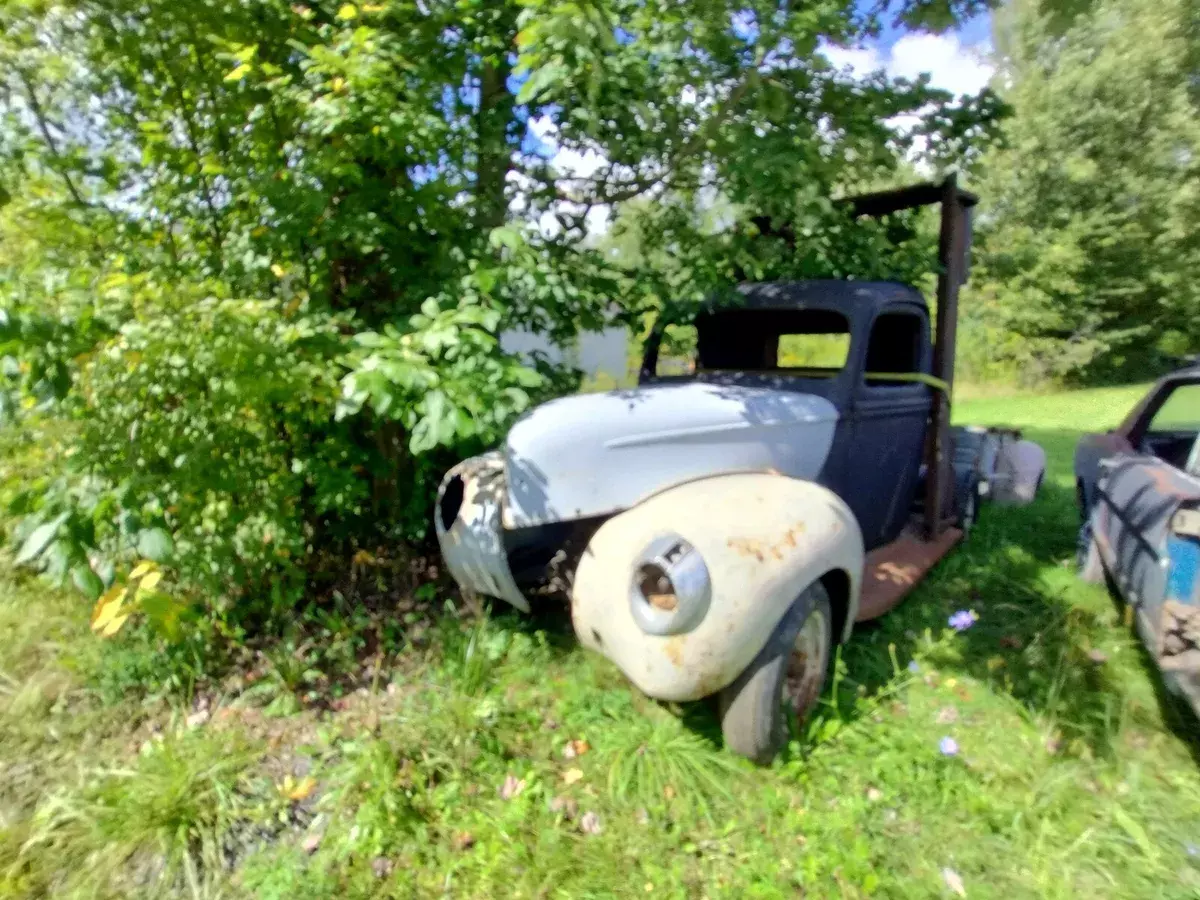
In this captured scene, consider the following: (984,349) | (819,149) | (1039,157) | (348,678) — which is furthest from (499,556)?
(1039,157)

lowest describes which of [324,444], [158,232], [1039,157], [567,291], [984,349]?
[984,349]

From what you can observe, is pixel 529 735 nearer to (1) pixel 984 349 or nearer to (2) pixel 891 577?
(2) pixel 891 577

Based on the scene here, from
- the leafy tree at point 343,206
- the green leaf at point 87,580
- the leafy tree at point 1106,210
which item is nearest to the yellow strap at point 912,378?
the leafy tree at point 343,206

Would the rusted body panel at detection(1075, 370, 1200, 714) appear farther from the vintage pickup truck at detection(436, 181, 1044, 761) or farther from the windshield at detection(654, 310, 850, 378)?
the windshield at detection(654, 310, 850, 378)

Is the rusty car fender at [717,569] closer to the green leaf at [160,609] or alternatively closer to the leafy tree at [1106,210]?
the green leaf at [160,609]

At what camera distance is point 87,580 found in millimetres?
1923

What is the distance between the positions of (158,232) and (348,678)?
212cm

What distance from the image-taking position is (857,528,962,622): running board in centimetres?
342

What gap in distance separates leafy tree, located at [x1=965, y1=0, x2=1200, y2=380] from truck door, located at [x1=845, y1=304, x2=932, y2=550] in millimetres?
15113

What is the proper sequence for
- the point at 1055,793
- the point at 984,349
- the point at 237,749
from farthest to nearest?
the point at 984,349, the point at 237,749, the point at 1055,793

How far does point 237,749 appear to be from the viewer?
2.72m

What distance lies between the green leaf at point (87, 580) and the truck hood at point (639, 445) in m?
1.28

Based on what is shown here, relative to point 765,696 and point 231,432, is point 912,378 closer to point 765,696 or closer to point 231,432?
point 765,696

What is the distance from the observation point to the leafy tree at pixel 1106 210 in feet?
57.2
